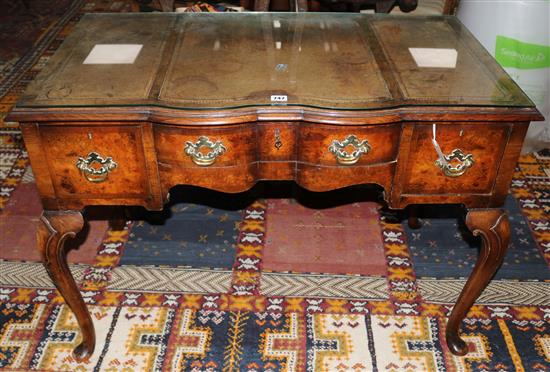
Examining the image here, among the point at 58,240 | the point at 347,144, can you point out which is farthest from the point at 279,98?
the point at 58,240

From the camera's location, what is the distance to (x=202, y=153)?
62.4 inches

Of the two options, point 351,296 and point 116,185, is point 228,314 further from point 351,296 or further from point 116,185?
point 116,185

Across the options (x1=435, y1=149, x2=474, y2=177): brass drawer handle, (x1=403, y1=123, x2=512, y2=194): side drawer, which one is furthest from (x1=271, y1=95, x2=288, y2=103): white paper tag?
(x1=435, y1=149, x2=474, y2=177): brass drawer handle

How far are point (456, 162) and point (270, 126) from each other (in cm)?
55

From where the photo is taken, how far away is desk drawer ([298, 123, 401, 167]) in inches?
61.1

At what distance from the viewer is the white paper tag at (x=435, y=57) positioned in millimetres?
1754

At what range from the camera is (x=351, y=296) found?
89.8 inches

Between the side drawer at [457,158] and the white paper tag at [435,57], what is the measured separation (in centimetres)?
29

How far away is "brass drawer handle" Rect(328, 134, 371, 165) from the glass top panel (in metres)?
0.10

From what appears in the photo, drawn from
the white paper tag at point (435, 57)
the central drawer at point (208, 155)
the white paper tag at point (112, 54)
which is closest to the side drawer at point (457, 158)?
the white paper tag at point (435, 57)

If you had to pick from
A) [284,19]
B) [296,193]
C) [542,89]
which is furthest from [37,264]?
[542,89]

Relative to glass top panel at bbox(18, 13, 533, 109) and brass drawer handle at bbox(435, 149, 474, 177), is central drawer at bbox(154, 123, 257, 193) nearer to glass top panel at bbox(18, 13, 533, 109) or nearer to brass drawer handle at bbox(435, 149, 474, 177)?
glass top panel at bbox(18, 13, 533, 109)

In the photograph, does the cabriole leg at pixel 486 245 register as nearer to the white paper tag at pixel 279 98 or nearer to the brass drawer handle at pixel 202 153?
the white paper tag at pixel 279 98

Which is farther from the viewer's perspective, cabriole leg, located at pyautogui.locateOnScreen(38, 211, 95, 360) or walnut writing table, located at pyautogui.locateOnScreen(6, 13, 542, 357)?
cabriole leg, located at pyautogui.locateOnScreen(38, 211, 95, 360)
